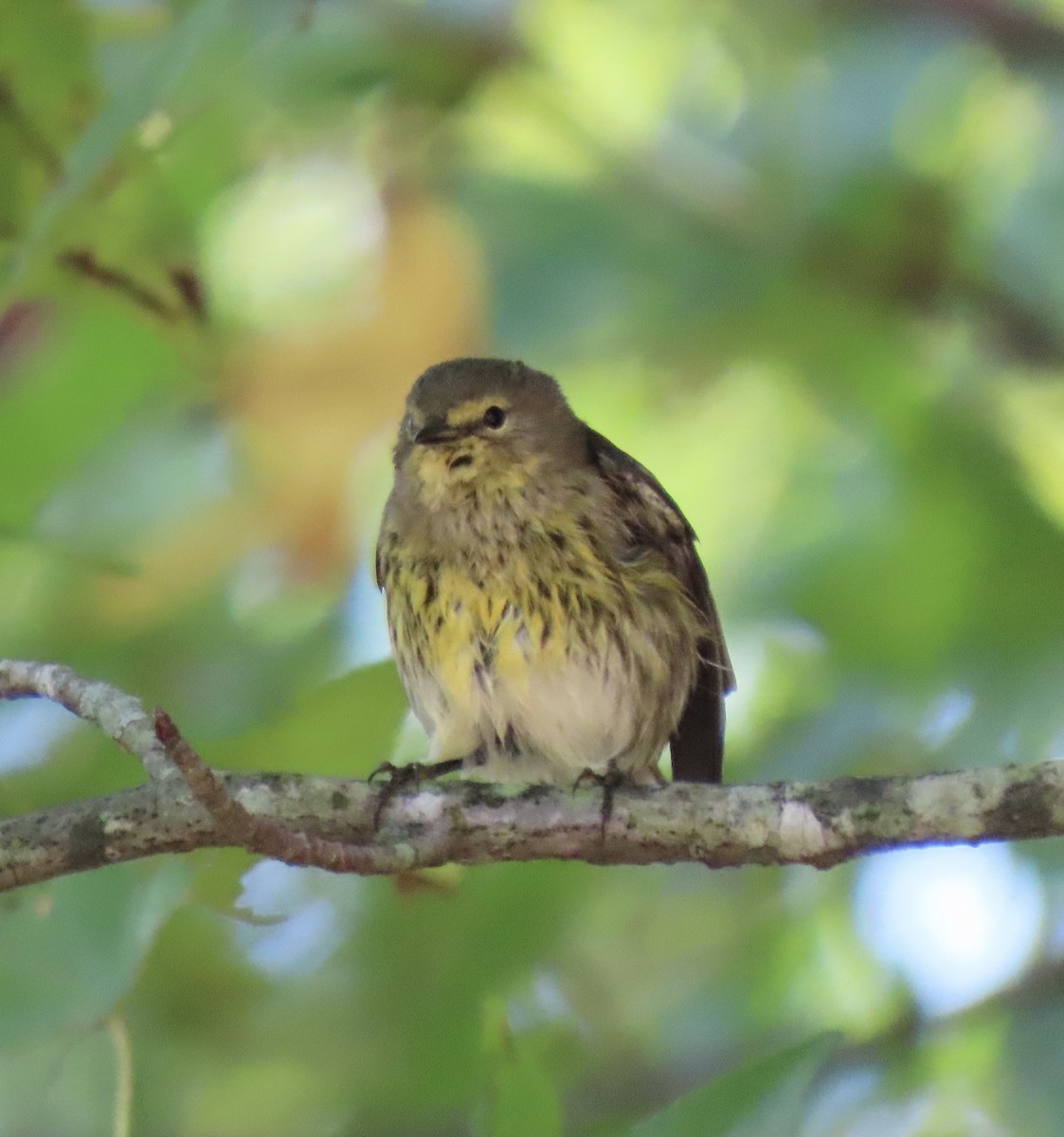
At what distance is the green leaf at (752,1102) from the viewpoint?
7.45 ft

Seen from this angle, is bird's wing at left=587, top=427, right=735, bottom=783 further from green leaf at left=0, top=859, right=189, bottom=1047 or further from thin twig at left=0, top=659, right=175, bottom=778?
green leaf at left=0, top=859, right=189, bottom=1047

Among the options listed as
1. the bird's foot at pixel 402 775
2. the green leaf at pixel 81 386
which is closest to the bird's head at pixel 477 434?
the bird's foot at pixel 402 775

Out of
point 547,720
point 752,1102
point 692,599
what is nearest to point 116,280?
point 547,720

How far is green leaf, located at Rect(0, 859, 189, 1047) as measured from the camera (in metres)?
2.87

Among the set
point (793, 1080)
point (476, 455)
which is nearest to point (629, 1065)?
point (476, 455)

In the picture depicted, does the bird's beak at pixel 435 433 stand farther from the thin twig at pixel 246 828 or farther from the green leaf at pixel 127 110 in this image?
the green leaf at pixel 127 110

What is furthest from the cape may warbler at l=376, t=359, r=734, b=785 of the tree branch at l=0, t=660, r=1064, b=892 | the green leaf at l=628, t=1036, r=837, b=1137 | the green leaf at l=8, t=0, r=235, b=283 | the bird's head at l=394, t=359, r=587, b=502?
the green leaf at l=628, t=1036, r=837, b=1137

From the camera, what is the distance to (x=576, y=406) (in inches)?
249

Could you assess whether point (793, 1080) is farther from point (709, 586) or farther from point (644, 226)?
point (644, 226)

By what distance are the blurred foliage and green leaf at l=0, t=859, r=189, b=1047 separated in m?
0.01

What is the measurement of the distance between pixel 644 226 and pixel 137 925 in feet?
9.43

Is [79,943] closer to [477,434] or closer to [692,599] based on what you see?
Answer: [477,434]

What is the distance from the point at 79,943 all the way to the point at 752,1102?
1316mm

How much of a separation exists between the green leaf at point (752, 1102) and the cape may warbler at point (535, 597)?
2196 mm
